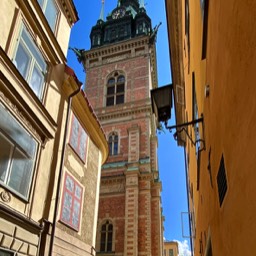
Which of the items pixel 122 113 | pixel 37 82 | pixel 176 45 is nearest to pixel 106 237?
pixel 122 113

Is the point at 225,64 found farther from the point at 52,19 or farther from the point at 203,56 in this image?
the point at 52,19

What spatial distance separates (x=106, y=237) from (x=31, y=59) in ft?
67.0

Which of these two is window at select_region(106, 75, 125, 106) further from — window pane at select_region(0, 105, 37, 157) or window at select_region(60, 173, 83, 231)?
window pane at select_region(0, 105, 37, 157)

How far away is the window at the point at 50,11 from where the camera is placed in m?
9.53

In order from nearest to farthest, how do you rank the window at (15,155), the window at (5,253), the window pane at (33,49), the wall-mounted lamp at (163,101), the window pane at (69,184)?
the wall-mounted lamp at (163,101) < the window at (5,253) < the window at (15,155) < the window pane at (33,49) < the window pane at (69,184)

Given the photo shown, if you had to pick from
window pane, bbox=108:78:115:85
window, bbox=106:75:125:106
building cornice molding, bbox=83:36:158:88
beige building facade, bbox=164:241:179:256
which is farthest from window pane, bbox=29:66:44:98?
beige building facade, bbox=164:241:179:256

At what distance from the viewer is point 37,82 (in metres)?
8.41

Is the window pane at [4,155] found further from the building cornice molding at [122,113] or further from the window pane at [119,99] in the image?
the window pane at [119,99]

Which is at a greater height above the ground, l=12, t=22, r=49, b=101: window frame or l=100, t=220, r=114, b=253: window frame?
l=12, t=22, r=49, b=101: window frame

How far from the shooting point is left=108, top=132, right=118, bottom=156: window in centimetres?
3059

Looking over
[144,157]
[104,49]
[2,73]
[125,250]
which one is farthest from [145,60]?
[2,73]

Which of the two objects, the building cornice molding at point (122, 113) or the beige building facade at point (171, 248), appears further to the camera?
the beige building facade at point (171, 248)

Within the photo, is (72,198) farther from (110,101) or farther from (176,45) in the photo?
(110,101)

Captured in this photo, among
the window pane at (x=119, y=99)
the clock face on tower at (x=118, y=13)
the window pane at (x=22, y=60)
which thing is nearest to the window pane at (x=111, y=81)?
the window pane at (x=119, y=99)
